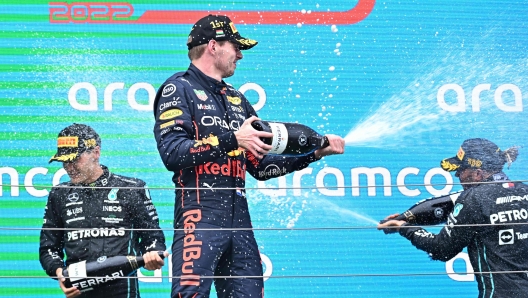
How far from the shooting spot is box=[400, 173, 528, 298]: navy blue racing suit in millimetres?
3566

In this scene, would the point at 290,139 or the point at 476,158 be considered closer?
the point at 290,139

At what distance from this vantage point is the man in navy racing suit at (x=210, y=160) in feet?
9.74

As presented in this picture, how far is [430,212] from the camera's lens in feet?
12.2

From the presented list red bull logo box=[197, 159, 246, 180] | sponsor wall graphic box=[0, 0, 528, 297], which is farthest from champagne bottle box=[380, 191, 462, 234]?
red bull logo box=[197, 159, 246, 180]

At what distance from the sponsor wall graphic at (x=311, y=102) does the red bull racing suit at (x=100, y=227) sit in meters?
0.26

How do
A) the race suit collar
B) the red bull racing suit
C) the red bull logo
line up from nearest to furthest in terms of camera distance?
the red bull logo
the race suit collar
the red bull racing suit

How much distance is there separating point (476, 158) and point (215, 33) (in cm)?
119

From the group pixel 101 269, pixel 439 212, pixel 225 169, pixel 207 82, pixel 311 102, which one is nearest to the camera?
pixel 225 169

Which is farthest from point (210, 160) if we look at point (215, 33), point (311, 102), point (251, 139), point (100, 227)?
point (311, 102)

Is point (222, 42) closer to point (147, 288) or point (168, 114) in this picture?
point (168, 114)

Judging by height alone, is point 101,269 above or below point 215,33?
below

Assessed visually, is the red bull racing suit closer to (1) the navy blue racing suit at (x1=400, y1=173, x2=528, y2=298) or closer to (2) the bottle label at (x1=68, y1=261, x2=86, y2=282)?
(2) the bottle label at (x1=68, y1=261, x2=86, y2=282)

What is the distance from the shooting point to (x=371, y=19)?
14.3 ft

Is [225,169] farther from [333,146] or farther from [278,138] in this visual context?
[333,146]
